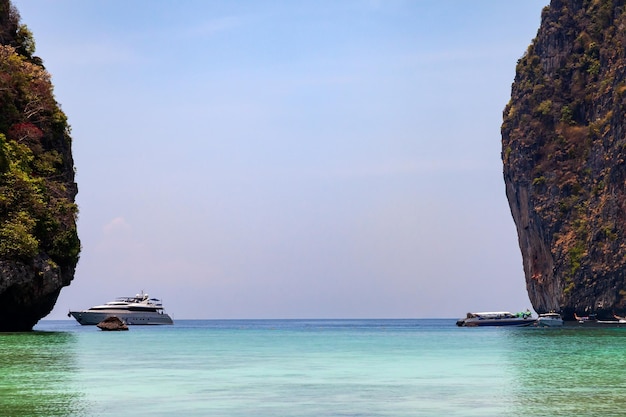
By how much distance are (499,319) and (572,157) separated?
30676 millimetres

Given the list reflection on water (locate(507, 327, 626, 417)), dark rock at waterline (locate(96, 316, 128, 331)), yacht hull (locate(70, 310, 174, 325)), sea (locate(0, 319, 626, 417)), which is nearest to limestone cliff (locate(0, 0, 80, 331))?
dark rock at waterline (locate(96, 316, 128, 331))

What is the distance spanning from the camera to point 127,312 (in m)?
105

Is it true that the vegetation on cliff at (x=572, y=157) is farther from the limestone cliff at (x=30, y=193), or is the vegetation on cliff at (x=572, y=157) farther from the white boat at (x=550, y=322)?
the limestone cliff at (x=30, y=193)

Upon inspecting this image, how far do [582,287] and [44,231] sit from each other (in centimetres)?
7963

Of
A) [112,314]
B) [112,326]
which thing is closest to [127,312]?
[112,314]

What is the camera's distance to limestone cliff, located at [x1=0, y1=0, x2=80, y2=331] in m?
52.8

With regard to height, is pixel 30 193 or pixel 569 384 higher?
pixel 30 193

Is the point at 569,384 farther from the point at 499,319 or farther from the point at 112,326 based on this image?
the point at 499,319

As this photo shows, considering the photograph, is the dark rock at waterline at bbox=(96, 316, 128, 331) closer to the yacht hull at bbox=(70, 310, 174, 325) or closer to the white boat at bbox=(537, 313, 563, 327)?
the yacht hull at bbox=(70, 310, 174, 325)

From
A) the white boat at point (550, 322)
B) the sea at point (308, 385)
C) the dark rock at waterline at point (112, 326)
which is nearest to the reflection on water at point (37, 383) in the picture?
the sea at point (308, 385)

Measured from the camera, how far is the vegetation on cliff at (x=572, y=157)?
11150cm

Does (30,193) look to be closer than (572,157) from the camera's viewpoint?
Yes

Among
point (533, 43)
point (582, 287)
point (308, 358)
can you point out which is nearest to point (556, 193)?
point (582, 287)

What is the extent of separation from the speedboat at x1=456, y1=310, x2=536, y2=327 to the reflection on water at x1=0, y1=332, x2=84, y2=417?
78.7m
